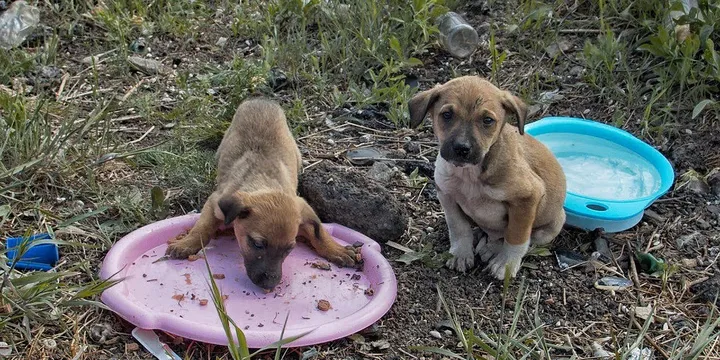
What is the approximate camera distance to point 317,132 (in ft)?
21.3

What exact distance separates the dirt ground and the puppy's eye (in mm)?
620

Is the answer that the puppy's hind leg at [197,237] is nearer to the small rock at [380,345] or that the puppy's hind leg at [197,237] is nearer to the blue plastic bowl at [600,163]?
the small rock at [380,345]

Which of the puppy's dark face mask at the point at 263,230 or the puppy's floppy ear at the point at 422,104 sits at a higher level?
the puppy's floppy ear at the point at 422,104

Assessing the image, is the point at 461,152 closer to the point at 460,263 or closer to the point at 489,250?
the point at 460,263

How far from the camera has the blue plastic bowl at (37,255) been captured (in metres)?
4.56

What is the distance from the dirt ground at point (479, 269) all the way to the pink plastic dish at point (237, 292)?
0.43 feet

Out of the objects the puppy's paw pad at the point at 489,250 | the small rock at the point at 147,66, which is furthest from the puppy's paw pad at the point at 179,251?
the small rock at the point at 147,66

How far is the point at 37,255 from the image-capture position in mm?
4652

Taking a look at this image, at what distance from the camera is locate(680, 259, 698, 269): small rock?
5.22 meters

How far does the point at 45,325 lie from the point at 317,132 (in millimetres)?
2852

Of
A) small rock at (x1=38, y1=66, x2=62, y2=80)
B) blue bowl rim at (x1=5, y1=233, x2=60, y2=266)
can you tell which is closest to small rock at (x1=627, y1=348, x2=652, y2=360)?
blue bowl rim at (x1=5, y1=233, x2=60, y2=266)

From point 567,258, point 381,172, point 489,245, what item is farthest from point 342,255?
point 567,258

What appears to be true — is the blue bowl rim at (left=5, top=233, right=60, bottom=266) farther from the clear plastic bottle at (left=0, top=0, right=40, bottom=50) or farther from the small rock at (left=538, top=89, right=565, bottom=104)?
the small rock at (left=538, top=89, right=565, bottom=104)

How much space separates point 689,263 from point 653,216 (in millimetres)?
531
